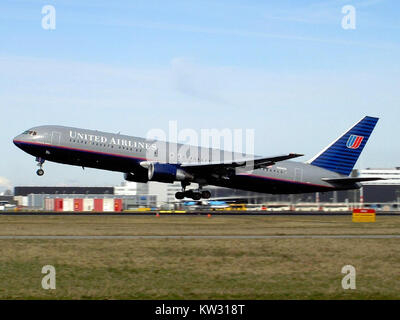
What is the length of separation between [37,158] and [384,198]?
10057 centimetres

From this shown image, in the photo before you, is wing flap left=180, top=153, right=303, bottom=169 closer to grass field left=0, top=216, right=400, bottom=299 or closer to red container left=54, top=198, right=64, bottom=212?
grass field left=0, top=216, right=400, bottom=299

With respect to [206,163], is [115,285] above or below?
below

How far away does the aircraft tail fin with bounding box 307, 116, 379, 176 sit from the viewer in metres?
57.5

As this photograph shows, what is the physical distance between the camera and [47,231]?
125ft

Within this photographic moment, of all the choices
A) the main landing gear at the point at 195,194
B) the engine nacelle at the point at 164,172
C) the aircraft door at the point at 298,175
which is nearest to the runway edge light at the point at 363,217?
the aircraft door at the point at 298,175

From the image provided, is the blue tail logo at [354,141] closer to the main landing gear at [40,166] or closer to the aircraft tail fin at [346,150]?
the aircraft tail fin at [346,150]

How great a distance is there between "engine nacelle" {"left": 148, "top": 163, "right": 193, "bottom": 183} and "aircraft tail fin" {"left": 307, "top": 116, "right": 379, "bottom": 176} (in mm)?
15583

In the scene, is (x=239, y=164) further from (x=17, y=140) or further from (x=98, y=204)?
(x=98, y=204)

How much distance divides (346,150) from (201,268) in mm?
39129

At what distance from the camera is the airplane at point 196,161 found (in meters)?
46.3

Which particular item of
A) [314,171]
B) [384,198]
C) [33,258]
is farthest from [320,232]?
[384,198]

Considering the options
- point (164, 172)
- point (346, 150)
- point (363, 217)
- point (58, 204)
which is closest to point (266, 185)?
point (363, 217)

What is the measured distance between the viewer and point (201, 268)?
22.0m

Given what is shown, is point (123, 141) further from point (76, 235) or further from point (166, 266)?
point (166, 266)
